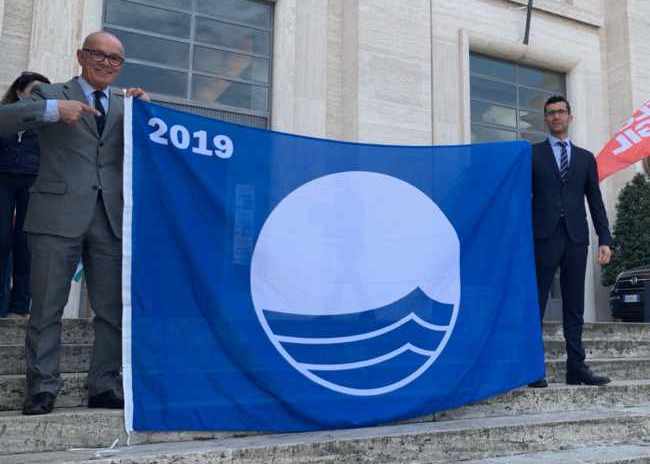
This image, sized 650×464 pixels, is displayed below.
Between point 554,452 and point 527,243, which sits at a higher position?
point 527,243

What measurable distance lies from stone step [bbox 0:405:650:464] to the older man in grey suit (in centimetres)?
34

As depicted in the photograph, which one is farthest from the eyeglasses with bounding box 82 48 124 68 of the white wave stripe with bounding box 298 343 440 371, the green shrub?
the green shrub

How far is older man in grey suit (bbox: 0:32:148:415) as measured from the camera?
301 centimetres

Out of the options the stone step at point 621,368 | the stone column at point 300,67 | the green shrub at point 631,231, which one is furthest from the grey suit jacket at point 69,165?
the green shrub at point 631,231

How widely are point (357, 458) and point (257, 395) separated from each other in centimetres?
62

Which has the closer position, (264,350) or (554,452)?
(264,350)

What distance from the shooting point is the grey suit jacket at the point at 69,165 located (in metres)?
3.07

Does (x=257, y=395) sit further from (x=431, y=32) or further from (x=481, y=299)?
(x=431, y=32)

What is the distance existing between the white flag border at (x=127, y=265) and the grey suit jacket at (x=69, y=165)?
0.12 m

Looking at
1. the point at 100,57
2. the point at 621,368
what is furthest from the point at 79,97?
the point at 621,368

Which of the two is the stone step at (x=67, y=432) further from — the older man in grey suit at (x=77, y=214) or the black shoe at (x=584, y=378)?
the black shoe at (x=584, y=378)

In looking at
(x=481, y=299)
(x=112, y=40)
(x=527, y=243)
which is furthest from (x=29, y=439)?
(x=527, y=243)

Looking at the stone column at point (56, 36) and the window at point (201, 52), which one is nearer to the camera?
the stone column at point (56, 36)

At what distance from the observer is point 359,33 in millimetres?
8516
